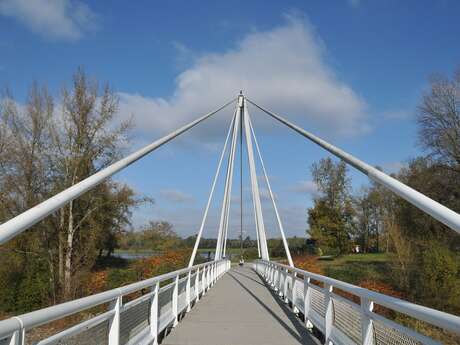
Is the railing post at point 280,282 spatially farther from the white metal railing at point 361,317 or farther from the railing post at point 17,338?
the railing post at point 17,338

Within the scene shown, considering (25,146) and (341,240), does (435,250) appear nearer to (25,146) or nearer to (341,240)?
(25,146)

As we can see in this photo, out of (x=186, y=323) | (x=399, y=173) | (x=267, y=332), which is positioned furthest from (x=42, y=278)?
(x=399, y=173)

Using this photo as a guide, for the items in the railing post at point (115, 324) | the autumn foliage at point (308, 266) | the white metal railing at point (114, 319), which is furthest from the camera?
the autumn foliage at point (308, 266)

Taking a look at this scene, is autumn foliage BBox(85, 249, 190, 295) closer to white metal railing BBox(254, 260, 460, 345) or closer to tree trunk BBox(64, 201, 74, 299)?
tree trunk BBox(64, 201, 74, 299)

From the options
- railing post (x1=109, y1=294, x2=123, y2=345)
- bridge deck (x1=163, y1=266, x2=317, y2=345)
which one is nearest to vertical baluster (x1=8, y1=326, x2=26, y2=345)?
railing post (x1=109, y1=294, x2=123, y2=345)

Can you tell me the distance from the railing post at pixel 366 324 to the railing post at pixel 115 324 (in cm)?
236

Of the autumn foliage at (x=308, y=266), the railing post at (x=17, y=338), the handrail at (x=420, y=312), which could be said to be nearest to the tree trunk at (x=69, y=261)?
the autumn foliage at (x=308, y=266)

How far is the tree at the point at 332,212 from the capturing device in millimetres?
55312

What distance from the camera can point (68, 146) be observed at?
70.4ft

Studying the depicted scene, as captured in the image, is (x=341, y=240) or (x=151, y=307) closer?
(x=151, y=307)

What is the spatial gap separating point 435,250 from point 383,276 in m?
7.00

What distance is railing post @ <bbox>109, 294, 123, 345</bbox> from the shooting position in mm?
4798

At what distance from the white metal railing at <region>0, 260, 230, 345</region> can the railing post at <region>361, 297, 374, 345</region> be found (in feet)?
7.76

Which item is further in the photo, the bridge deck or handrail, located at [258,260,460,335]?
the bridge deck
